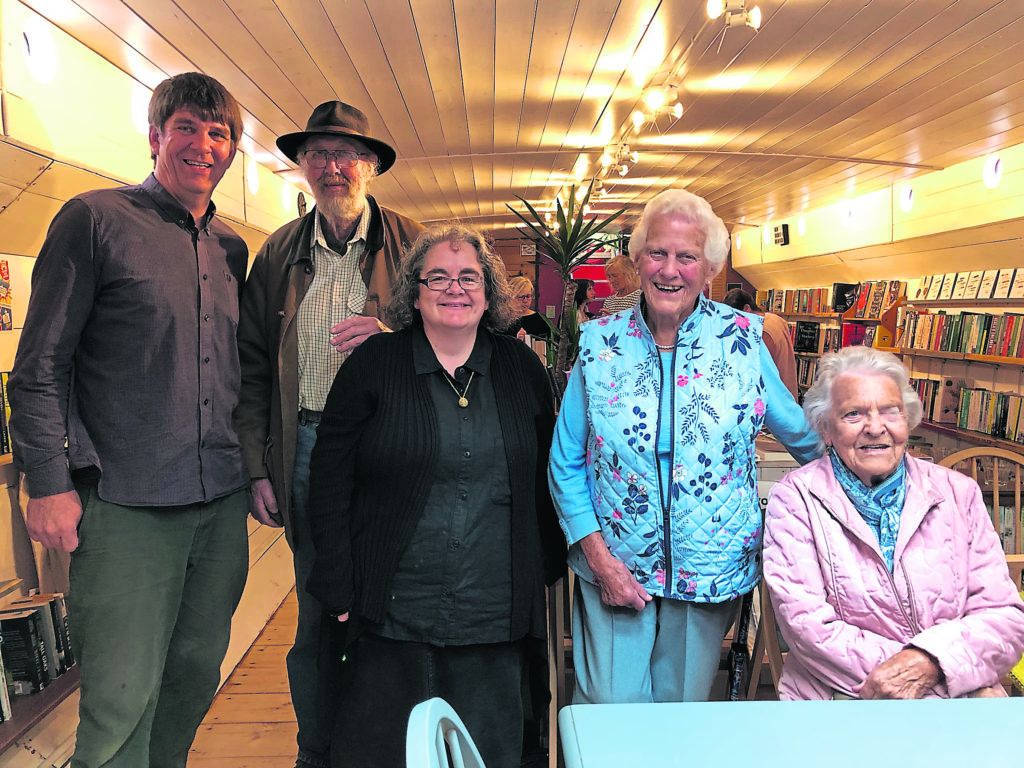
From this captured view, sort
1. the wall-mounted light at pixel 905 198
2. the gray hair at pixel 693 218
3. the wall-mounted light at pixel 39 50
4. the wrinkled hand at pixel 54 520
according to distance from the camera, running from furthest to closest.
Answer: the wall-mounted light at pixel 905 198, the wall-mounted light at pixel 39 50, the gray hair at pixel 693 218, the wrinkled hand at pixel 54 520

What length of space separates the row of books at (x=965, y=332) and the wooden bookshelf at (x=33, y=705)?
5.77 meters

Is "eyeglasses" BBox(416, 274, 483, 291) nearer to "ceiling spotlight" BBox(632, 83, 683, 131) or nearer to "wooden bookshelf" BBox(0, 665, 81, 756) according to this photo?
"wooden bookshelf" BBox(0, 665, 81, 756)

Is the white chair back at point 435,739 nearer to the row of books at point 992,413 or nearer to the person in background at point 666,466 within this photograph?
the person in background at point 666,466

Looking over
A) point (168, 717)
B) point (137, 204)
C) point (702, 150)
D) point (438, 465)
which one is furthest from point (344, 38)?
point (702, 150)

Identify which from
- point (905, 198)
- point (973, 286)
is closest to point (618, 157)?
point (905, 198)

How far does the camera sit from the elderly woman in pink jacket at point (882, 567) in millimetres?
1463

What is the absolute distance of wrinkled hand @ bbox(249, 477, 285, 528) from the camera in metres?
2.01

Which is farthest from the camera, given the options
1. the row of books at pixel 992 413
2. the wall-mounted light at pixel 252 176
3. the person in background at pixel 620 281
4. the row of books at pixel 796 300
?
the row of books at pixel 796 300

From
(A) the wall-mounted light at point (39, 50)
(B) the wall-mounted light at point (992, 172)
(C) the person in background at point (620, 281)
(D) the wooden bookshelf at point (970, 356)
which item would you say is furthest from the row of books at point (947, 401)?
(A) the wall-mounted light at point (39, 50)

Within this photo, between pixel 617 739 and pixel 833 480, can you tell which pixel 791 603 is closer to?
pixel 833 480

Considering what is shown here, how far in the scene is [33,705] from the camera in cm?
204

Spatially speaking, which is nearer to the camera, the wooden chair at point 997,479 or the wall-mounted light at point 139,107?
the wooden chair at point 997,479

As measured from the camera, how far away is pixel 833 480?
5.43 feet

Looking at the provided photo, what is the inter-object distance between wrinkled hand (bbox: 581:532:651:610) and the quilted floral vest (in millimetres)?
21
